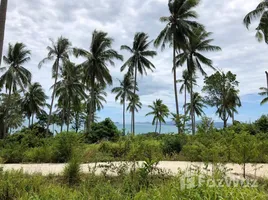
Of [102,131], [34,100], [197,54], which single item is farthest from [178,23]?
[34,100]

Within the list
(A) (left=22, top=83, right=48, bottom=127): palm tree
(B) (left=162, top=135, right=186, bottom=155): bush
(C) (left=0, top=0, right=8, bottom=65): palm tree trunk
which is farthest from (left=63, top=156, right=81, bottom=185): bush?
(A) (left=22, top=83, right=48, bottom=127): palm tree

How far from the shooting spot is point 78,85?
29.8 meters

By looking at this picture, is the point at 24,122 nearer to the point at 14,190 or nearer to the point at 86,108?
the point at 86,108

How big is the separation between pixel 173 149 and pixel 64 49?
1991cm

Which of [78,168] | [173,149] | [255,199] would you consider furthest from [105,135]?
[255,199]

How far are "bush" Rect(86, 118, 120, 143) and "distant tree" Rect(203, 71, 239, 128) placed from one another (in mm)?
17768

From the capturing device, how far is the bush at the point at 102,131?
19172 millimetres

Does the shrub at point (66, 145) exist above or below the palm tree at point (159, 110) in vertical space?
below

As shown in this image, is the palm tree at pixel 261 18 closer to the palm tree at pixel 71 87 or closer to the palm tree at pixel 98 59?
the palm tree at pixel 98 59

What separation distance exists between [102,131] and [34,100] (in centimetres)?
2155

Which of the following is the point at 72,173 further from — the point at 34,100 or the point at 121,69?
the point at 34,100

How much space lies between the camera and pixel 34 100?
36.7 m

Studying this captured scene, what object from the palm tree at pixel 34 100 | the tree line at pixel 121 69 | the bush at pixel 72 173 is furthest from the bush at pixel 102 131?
the palm tree at pixel 34 100

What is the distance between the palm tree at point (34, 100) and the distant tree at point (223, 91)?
24.9 meters
